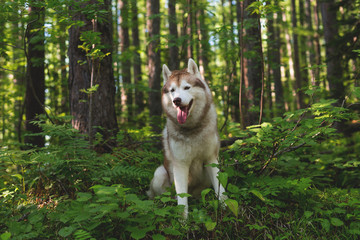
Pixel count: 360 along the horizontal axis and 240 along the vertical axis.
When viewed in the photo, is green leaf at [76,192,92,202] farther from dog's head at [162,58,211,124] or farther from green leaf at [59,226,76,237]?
dog's head at [162,58,211,124]

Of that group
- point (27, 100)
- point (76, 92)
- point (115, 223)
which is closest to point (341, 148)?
point (115, 223)

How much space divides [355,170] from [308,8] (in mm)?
18022

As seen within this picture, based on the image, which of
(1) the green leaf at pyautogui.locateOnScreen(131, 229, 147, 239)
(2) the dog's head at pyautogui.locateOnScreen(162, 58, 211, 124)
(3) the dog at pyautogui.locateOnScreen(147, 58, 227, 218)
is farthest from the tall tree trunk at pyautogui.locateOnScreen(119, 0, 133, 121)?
(1) the green leaf at pyautogui.locateOnScreen(131, 229, 147, 239)

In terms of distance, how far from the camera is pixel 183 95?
10.6 ft

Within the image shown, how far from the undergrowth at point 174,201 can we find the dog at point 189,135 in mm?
235

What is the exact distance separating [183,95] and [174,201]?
58.3 inches

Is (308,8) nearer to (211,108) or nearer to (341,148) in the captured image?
(341,148)

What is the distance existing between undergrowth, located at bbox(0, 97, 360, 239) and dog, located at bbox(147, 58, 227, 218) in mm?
235

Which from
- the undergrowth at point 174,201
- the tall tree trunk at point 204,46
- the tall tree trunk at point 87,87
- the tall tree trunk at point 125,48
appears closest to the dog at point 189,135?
the undergrowth at point 174,201

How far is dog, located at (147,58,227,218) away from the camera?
328 centimetres

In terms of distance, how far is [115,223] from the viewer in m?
2.43

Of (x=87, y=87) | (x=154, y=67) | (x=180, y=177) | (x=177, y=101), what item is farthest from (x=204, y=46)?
(x=180, y=177)

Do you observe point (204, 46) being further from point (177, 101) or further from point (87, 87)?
point (177, 101)

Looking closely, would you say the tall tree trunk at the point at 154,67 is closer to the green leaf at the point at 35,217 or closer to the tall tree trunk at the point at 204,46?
the tall tree trunk at the point at 204,46
